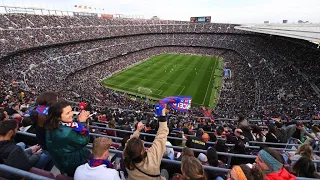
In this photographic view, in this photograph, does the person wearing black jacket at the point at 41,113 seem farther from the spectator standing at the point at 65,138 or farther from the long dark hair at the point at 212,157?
the long dark hair at the point at 212,157

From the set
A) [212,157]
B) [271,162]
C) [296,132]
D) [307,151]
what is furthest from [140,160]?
[296,132]

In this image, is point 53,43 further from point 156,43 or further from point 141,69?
point 156,43

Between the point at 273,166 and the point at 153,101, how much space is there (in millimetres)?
28019

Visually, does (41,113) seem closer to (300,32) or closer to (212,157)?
(212,157)

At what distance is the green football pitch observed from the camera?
33.5 m

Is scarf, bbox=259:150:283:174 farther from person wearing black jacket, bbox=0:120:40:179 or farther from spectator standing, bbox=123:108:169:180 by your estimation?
person wearing black jacket, bbox=0:120:40:179

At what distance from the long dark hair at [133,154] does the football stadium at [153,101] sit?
0.6 inches

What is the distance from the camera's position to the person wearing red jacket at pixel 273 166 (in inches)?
116

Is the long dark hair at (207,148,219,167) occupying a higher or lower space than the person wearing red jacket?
lower

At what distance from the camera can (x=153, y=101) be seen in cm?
3089

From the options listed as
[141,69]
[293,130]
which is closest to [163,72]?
[141,69]

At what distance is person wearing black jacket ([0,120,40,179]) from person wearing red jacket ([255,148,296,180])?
378 centimetres

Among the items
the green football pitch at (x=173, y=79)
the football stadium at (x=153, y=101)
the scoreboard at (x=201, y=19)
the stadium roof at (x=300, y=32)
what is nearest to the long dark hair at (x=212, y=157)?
the football stadium at (x=153, y=101)

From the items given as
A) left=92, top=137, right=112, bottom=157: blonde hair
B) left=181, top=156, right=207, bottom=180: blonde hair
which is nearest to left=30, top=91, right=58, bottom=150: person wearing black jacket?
left=92, top=137, right=112, bottom=157: blonde hair
